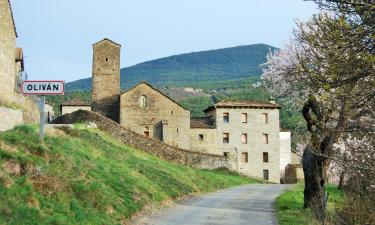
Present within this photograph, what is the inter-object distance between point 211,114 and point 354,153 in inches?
1725

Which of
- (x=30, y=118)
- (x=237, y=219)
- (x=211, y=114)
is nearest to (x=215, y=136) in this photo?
(x=211, y=114)

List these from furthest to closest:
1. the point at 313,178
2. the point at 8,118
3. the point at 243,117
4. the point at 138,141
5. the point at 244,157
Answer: the point at 243,117, the point at 244,157, the point at 138,141, the point at 8,118, the point at 313,178

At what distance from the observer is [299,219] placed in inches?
699


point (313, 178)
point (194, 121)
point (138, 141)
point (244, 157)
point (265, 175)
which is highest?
point (194, 121)

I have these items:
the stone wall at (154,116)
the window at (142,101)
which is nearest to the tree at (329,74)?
the stone wall at (154,116)

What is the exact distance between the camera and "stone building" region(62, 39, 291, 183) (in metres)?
57.1

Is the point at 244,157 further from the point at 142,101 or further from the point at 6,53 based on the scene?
the point at 6,53

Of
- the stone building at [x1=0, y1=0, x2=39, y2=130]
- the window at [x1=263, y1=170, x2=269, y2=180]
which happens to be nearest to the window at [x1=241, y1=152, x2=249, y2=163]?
the window at [x1=263, y1=170, x2=269, y2=180]

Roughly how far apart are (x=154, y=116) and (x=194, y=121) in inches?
238

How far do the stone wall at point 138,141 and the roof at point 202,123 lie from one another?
12.5 metres

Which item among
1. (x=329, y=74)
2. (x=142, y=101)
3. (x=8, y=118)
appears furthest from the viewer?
(x=142, y=101)

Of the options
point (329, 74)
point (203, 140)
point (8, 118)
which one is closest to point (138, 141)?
point (203, 140)

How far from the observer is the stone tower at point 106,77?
191 feet

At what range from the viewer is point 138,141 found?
44156 mm
